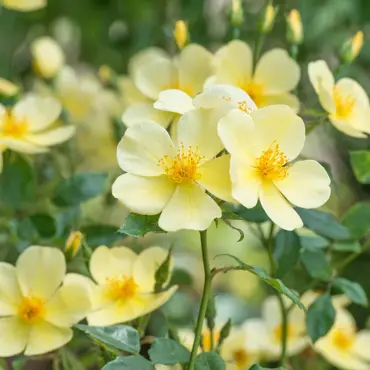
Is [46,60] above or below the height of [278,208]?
below

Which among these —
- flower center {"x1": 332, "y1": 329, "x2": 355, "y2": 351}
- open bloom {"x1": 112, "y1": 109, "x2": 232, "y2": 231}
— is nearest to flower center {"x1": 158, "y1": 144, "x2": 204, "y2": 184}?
open bloom {"x1": 112, "y1": 109, "x2": 232, "y2": 231}

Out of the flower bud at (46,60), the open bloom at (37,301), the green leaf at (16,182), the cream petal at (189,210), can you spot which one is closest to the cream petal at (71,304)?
the open bloom at (37,301)

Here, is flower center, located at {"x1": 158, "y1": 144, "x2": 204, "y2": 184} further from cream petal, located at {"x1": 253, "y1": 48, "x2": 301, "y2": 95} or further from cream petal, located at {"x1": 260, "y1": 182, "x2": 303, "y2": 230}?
cream petal, located at {"x1": 253, "y1": 48, "x2": 301, "y2": 95}

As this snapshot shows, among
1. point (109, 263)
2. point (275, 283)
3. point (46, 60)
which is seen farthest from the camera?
point (46, 60)

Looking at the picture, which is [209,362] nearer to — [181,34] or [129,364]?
[129,364]

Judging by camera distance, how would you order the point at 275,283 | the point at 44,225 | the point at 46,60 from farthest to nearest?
the point at 46,60 → the point at 44,225 → the point at 275,283

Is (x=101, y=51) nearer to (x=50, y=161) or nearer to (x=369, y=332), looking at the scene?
(x=50, y=161)

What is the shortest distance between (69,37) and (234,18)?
31.6 inches

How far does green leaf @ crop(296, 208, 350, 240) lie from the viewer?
65 centimetres

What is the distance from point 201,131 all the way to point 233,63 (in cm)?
18

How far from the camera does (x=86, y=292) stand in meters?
0.57

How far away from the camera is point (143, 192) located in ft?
1.77

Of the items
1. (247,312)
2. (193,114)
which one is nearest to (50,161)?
(247,312)

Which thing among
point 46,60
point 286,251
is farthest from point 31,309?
point 46,60
